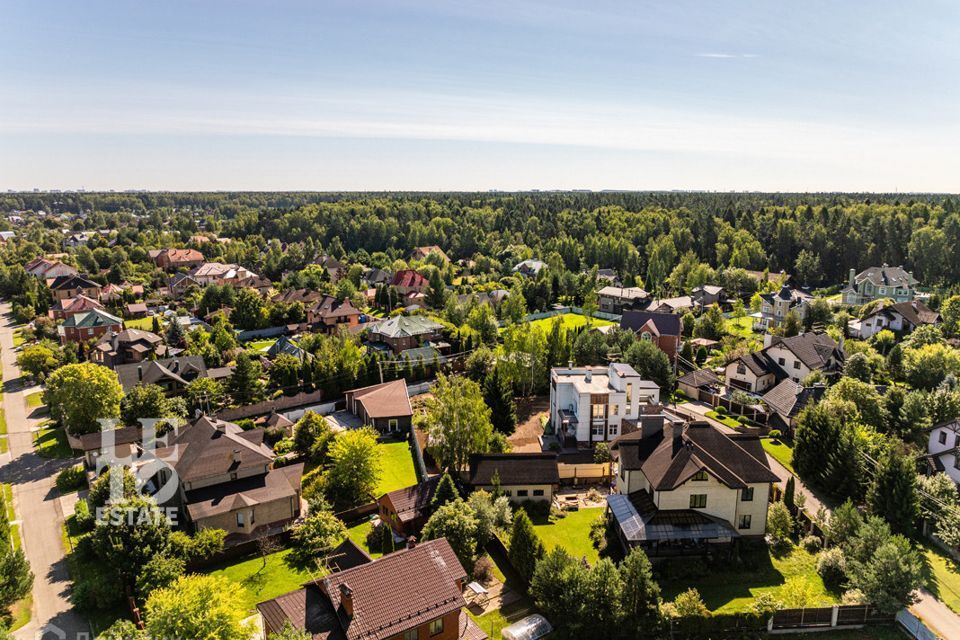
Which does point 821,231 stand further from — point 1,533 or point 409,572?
point 1,533

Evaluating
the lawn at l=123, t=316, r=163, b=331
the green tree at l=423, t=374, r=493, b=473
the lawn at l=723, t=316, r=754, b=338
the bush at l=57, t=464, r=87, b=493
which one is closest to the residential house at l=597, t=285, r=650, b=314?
the lawn at l=723, t=316, r=754, b=338

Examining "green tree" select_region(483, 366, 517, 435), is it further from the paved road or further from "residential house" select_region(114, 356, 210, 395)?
the paved road

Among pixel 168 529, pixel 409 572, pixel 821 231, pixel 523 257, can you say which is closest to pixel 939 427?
pixel 409 572

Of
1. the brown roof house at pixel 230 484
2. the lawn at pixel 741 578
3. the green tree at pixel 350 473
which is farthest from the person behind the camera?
the green tree at pixel 350 473

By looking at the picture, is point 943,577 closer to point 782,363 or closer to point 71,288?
point 782,363

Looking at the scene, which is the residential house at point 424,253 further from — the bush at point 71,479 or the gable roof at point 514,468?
the bush at point 71,479

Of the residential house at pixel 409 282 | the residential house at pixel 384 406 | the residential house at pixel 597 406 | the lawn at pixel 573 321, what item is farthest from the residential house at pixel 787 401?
the residential house at pixel 409 282
